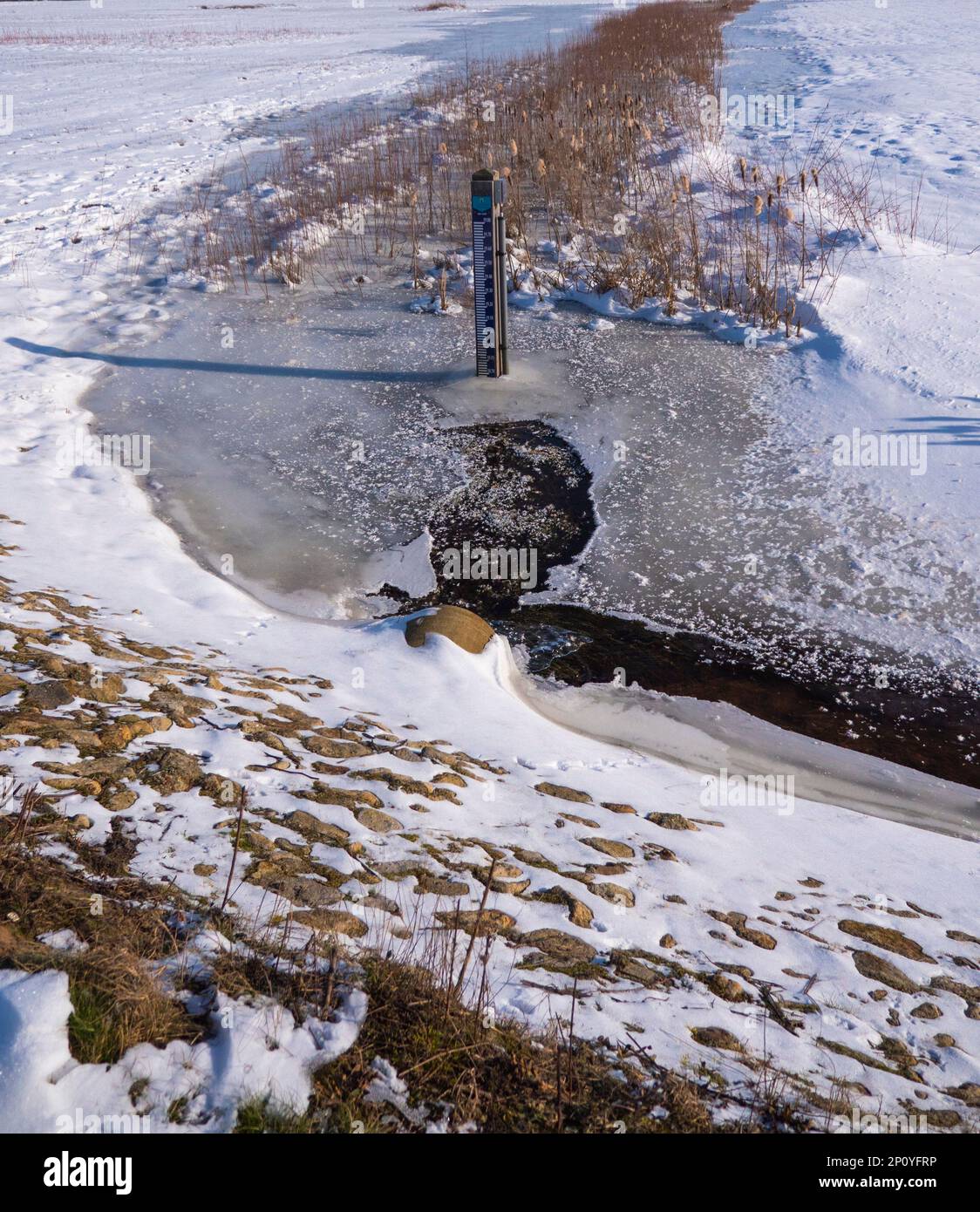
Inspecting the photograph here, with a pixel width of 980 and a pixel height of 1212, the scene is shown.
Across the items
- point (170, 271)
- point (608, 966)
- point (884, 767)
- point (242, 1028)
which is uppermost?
point (170, 271)

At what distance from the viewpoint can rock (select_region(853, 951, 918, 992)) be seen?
3020 mm

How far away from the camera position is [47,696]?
357cm

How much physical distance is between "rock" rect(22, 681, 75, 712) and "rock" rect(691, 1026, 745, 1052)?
2.65 m

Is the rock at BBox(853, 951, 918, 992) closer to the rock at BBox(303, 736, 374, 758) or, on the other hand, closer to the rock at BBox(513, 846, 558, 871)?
the rock at BBox(513, 846, 558, 871)

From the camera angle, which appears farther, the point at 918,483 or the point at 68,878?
the point at 918,483

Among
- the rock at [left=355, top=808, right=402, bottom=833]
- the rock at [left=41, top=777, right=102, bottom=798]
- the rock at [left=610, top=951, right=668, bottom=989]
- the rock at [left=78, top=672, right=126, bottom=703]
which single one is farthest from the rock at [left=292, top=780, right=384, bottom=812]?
the rock at [left=610, top=951, right=668, bottom=989]

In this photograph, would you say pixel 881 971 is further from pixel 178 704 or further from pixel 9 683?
pixel 9 683

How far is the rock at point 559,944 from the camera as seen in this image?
2777mm

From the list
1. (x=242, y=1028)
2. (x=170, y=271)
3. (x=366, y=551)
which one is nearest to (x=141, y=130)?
(x=170, y=271)

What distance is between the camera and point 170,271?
11523 mm

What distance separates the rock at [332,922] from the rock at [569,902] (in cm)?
71

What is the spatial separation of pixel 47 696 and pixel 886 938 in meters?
3.40

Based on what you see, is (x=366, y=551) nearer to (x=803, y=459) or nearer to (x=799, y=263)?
(x=803, y=459)

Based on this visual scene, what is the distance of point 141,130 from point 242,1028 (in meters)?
21.0
